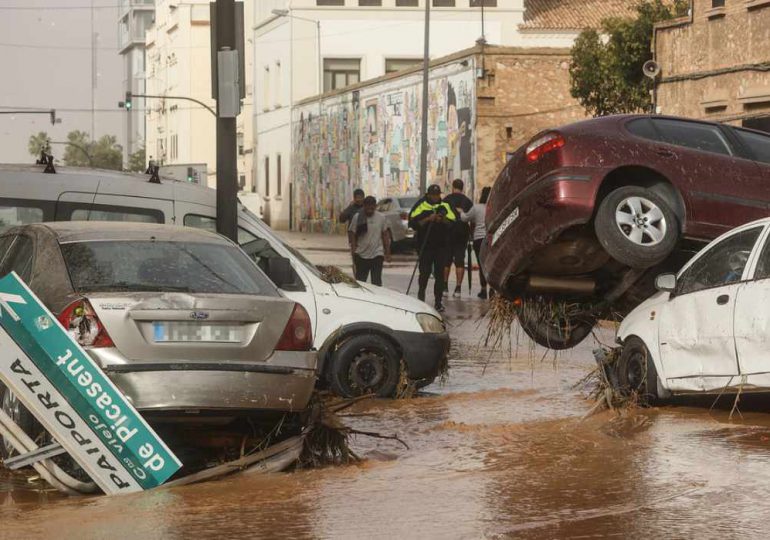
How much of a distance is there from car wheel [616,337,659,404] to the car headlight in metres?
1.53

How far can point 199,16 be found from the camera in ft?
351

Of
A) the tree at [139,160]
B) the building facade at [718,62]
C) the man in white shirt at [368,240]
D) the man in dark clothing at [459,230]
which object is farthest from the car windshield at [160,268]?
the tree at [139,160]

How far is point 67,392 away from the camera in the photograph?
8.21 m

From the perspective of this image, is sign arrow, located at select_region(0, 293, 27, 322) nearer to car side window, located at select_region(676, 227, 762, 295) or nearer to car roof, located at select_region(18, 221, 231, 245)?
car roof, located at select_region(18, 221, 231, 245)

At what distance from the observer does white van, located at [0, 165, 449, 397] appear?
12789 mm

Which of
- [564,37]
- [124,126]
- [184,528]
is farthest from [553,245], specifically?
[124,126]

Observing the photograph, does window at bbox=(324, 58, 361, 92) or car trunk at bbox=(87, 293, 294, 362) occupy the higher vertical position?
window at bbox=(324, 58, 361, 92)

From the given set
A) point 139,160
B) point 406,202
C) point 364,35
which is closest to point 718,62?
point 406,202

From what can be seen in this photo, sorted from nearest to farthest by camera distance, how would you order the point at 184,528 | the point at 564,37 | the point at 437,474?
the point at 184,528 → the point at 437,474 → the point at 564,37

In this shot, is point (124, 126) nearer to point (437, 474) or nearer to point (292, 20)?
point (292, 20)

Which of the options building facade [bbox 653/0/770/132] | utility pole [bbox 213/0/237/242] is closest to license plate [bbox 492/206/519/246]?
utility pole [bbox 213/0/237/242]

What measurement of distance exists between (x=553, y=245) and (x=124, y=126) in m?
168

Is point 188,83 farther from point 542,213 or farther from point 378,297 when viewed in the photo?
point 542,213

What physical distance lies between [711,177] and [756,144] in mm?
804
